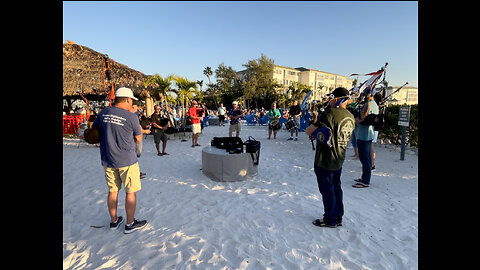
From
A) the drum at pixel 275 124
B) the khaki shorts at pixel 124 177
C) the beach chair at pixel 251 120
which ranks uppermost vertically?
the beach chair at pixel 251 120

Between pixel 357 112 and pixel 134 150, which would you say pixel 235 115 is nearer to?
pixel 357 112

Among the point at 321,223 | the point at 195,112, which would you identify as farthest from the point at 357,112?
the point at 195,112

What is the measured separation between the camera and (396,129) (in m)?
8.45

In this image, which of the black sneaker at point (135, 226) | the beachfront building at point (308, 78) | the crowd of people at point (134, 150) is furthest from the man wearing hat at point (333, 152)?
the beachfront building at point (308, 78)

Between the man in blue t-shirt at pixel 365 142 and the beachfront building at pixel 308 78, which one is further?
the beachfront building at pixel 308 78

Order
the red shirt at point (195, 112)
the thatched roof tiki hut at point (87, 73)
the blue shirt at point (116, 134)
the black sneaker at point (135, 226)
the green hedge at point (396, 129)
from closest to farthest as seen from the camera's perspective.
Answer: the blue shirt at point (116, 134), the black sneaker at point (135, 226), the green hedge at point (396, 129), the red shirt at point (195, 112), the thatched roof tiki hut at point (87, 73)

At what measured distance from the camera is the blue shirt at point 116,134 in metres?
2.82

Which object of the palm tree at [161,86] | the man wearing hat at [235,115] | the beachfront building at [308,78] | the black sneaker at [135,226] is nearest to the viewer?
the black sneaker at [135,226]

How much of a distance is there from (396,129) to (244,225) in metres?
7.92

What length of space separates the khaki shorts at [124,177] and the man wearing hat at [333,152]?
240 cm

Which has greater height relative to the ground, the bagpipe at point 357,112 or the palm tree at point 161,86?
the palm tree at point 161,86

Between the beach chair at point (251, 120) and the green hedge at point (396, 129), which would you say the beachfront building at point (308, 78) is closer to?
the beach chair at point (251, 120)

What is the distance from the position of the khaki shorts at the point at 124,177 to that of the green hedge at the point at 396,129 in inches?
324
